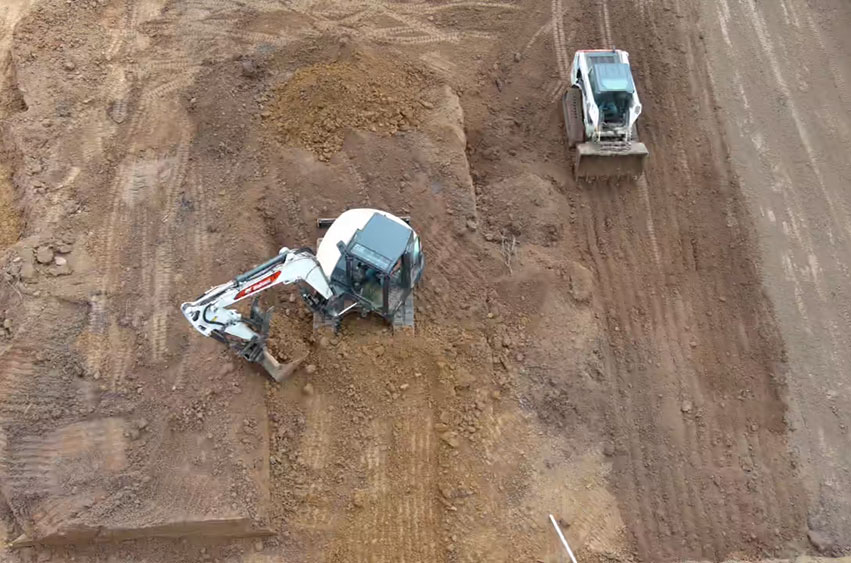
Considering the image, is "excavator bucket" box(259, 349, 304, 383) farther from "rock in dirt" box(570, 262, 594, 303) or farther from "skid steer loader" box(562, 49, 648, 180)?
"skid steer loader" box(562, 49, 648, 180)

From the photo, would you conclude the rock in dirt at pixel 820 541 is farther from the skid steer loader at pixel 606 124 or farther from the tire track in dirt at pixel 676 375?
the skid steer loader at pixel 606 124

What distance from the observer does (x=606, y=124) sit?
13.4 meters

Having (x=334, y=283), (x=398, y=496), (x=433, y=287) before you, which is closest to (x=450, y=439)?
(x=398, y=496)

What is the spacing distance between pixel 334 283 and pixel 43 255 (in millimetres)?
4971

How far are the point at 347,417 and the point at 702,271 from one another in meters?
7.31

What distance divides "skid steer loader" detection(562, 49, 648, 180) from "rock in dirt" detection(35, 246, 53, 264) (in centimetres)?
978

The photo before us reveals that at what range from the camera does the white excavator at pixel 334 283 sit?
9.23 meters

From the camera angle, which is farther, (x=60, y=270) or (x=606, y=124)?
(x=606, y=124)

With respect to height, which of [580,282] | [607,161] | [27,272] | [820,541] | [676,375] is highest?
[27,272]

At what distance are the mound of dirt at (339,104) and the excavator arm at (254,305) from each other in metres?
3.77

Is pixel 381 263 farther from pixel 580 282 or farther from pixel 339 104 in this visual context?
pixel 339 104

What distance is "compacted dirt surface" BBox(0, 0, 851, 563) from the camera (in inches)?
395

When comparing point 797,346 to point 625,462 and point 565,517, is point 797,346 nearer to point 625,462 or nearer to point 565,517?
point 625,462

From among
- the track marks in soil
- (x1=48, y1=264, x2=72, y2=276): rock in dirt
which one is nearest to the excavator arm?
the track marks in soil
